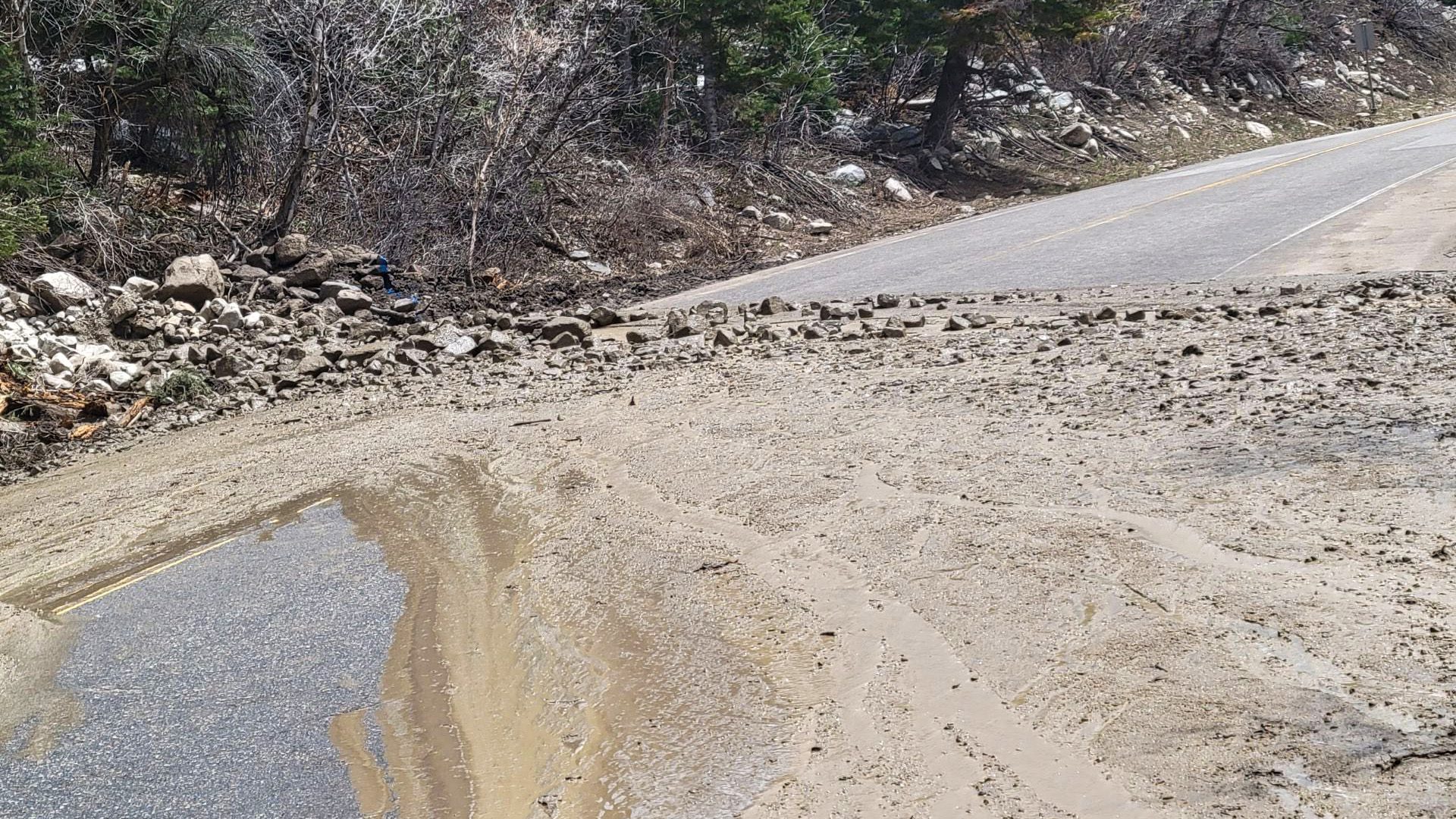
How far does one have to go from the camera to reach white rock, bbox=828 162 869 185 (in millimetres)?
23312

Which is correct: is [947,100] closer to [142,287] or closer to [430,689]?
[142,287]

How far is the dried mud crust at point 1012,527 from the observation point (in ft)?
11.5

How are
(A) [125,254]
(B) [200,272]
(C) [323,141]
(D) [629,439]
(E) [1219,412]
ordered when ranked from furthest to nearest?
(C) [323,141] → (A) [125,254] → (B) [200,272] → (D) [629,439] → (E) [1219,412]

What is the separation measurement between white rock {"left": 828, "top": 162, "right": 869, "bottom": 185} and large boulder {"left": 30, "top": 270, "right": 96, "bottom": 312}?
554 inches

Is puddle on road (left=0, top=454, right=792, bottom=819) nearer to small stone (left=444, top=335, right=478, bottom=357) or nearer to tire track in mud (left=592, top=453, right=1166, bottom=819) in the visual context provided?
tire track in mud (left=592, top=453, right=1166, bottom=819)

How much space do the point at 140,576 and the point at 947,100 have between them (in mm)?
21642

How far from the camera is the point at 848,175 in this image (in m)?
23.4

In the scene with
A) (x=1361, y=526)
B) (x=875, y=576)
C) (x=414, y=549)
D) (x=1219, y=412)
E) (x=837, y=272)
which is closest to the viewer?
(x=1361, y=526)

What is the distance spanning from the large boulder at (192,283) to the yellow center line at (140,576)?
704cm

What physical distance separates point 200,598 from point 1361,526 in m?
4.98

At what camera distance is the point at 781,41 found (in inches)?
862

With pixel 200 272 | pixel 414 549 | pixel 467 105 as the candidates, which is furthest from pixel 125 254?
pixel 414 549

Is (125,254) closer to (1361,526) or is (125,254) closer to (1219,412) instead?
(1219,412)

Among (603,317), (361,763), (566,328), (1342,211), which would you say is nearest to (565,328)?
(566,328)
